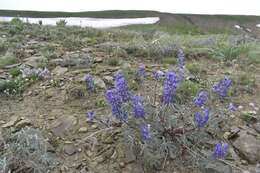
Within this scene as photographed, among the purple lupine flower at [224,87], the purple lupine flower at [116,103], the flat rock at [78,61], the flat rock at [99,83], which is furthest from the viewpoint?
the flat rock at [78,61]

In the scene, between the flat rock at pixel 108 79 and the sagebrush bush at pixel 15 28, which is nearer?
the flat rock at pixel 108 79

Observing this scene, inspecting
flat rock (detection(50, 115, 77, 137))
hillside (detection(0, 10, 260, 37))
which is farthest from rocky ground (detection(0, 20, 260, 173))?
hillside (detection(0, 10, 260, 37))

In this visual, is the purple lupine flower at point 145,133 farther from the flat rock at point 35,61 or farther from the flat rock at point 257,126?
the flat rock at point 35,61

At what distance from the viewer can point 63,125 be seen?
12.2ft

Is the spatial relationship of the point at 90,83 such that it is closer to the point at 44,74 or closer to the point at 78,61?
the point at 44,74

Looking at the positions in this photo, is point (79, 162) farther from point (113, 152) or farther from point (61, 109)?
point (61, 109)

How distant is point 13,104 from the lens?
413 centimetres

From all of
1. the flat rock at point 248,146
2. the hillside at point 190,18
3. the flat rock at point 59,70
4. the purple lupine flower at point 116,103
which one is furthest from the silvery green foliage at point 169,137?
the hillside at point 190,18

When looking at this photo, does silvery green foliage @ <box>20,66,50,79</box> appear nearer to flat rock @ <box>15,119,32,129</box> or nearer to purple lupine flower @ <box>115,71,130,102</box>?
flat rock @ <box>15,119,32,129</box>

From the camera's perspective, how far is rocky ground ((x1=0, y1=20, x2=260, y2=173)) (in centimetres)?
334

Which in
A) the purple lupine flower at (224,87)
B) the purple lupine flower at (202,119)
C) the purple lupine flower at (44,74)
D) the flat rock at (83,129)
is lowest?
the flat rock at (83,129)

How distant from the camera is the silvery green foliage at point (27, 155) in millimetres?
3029

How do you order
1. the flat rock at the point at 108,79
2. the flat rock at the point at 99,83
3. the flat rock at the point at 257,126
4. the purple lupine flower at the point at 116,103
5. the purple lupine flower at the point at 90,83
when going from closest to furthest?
the purple lupine flower at the point at 116,103
the flat rock at the point at 257,126
the purple lupine flower at the point at 90,83
the flat rock at the point at 99,83
the flat rock at the point at 108,79

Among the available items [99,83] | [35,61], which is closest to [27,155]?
[99,83]
